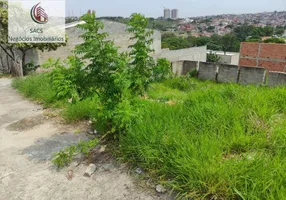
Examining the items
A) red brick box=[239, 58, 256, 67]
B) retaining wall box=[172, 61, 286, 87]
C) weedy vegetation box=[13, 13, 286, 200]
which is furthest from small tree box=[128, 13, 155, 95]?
red brick box=[239, 58, 256, 67]

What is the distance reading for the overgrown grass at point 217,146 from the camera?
5.69ft

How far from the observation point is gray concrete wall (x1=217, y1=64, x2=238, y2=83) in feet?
31.5

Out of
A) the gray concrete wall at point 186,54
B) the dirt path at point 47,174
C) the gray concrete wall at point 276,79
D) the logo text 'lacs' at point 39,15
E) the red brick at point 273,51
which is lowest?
the dirt path at point 47,174

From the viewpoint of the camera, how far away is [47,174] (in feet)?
7.79

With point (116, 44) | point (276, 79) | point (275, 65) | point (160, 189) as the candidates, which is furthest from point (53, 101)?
point (275, 65)

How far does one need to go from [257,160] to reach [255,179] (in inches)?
9.3

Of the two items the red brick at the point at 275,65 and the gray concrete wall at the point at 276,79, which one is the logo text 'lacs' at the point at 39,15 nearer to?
the gray concrete wall at the point at 276,79

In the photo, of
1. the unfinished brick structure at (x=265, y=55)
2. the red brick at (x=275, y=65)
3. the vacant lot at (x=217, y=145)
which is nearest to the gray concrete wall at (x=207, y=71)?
the vacant lot at (x=217, y=145)

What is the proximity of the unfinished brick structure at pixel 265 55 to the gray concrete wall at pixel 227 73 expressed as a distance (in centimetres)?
958

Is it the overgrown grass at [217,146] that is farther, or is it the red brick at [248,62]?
the red brick at [248,62]

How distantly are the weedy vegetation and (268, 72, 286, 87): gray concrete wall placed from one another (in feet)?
20.1

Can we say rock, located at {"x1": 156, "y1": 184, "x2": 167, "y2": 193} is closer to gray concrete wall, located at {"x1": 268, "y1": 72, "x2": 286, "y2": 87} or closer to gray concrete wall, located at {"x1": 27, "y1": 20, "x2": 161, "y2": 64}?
gray concrete wall, located at {"x1": 27, "y1": 20, "x2": 161, "y2": 64}

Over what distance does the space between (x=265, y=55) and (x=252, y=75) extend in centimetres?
1118

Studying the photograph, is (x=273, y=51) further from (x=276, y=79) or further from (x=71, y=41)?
(x=71, y=41)
